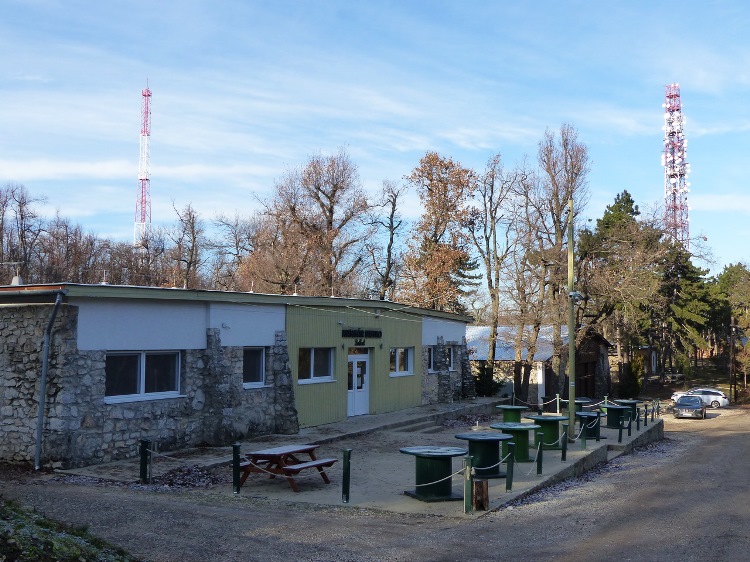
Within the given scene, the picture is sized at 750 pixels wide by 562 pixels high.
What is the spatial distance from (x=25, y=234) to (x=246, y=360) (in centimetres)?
3341

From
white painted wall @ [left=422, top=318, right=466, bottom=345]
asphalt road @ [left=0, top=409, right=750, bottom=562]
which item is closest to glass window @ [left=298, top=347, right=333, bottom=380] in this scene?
white painted wall @ [left=422, top=318, right=466, bottom=345]

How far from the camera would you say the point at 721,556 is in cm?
929

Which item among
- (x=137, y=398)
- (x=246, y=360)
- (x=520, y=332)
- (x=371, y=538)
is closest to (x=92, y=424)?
(x=137, y=398)

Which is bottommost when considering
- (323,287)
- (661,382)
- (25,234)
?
(661,382)

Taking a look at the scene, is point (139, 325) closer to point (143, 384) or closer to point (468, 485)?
point (143, 384)

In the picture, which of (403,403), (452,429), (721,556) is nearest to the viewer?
(721,556)

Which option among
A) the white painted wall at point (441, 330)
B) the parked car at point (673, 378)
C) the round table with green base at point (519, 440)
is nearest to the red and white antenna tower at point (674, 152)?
the parked car at point (673, 378)

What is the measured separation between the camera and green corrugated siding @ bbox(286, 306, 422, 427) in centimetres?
2153

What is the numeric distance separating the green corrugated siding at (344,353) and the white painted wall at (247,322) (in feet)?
2.00

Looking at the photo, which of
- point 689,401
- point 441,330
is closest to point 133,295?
point 441,330

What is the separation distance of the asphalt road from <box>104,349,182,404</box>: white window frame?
269 cm

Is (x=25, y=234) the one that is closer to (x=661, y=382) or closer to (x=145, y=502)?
(x=145, y=502)

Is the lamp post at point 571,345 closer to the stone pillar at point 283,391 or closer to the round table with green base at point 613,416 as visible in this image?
the round table with green base at point 613,416

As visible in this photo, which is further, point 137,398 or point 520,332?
point 520,332
